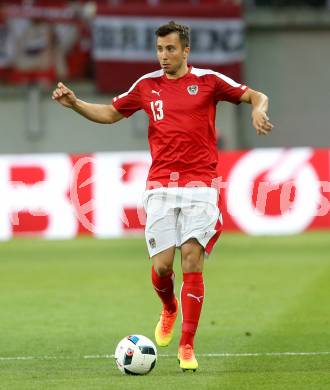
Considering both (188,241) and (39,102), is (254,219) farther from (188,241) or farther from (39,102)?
(188,241)

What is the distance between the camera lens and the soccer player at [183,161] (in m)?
8.41

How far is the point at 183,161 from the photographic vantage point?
852cm

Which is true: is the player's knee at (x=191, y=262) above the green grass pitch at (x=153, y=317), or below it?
above

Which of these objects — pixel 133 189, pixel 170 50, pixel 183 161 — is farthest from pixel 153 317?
pixel 133 189

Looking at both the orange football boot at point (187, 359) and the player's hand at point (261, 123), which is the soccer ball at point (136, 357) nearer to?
the orange football boot at point (187, 359)

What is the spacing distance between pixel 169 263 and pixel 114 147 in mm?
18038

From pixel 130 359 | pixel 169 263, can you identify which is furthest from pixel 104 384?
pixel 169 263

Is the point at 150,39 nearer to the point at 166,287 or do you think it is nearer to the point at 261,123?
the point at 166,287

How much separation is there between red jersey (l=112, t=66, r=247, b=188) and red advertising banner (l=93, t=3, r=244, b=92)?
16.7 m

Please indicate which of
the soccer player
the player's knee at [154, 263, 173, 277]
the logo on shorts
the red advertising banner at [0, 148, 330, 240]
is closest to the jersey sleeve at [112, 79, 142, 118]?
the soccer player

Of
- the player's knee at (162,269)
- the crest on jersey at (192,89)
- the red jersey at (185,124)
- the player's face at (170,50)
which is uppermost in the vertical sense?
the player's face at (170,50)

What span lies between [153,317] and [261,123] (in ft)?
12.6

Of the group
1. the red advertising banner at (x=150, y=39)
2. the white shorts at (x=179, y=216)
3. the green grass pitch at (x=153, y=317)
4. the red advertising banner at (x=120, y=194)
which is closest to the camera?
the green grass pitch at (x=153, y=317)

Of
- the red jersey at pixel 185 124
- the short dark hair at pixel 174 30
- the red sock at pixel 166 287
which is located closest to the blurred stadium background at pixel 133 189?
the red sock at pixel 166 287
